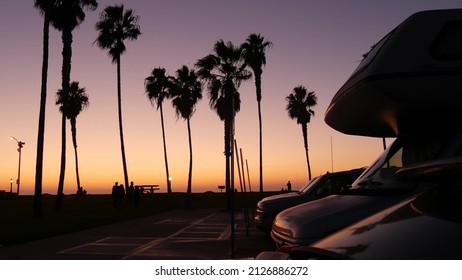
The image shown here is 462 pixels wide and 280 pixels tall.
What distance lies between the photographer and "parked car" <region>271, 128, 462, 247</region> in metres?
4.60

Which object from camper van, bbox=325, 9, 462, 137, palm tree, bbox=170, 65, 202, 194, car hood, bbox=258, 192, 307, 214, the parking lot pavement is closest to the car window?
car hood, bbox=258, 192, 307, 214

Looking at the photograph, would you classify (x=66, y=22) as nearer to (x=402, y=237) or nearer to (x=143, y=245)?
(x=143, y=245)

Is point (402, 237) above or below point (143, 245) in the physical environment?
above

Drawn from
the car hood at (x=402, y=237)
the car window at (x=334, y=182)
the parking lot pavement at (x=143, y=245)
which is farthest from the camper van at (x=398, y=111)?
the car window at (x=334, y=182)

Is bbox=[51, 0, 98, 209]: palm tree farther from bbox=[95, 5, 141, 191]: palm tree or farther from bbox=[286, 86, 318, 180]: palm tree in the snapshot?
bbox=[286, 86, 318, 180]: palm tree

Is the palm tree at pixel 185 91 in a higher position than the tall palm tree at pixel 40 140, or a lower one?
higher

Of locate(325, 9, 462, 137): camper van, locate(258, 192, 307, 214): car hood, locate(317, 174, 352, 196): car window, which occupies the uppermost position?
locate(325, 9, 462, 137): camper van

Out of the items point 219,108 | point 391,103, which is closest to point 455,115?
point 391,103

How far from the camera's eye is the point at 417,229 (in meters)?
A: 1.69

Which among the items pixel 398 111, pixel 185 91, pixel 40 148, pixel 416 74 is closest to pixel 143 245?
pixel 398 111

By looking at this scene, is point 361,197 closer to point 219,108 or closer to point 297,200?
point 297,200

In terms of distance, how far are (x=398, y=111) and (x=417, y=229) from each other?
2794mm

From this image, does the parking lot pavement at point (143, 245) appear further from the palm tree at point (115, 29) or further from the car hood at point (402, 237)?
the palm tree at point (115, 29)

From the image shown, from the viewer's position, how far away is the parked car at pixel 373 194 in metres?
4.60
